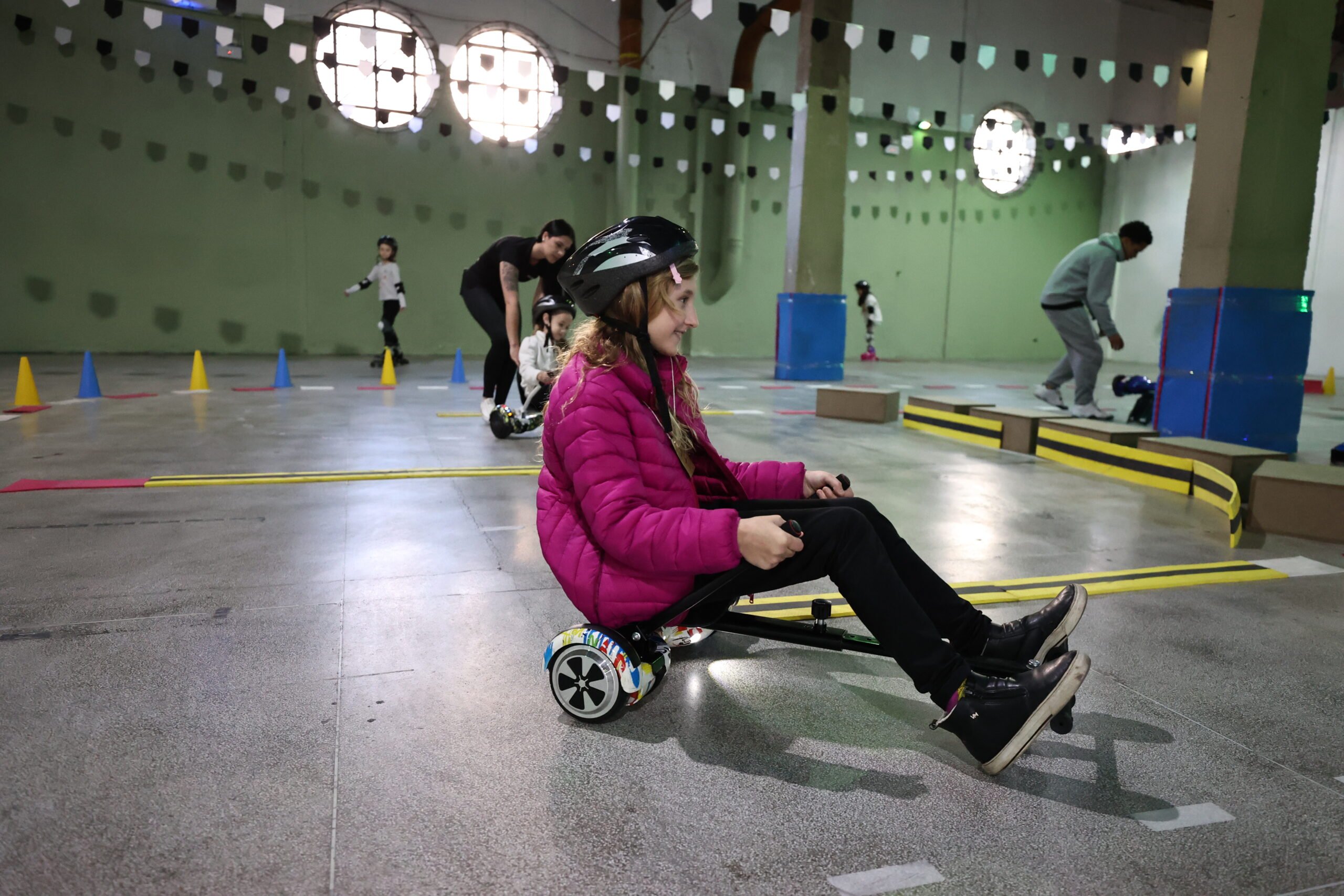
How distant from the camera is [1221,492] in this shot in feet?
15.4

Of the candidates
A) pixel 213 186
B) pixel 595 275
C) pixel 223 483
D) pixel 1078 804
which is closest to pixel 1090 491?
pixel 1078 804

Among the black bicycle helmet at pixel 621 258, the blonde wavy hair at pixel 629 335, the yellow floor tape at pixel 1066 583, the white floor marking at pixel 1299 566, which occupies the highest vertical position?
the black bicycle helmet at pixel 621 258

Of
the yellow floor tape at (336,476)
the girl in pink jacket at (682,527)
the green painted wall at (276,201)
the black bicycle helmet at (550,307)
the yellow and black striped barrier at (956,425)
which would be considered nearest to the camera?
the girl in pink jacket at (682,527)

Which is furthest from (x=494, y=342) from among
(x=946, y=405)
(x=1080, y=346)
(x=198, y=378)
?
(x=1080, y=346)

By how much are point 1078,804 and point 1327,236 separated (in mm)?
17603

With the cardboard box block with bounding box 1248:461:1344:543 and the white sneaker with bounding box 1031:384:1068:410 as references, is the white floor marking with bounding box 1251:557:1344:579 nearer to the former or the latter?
the cardboard box block with bounding box 1248:461:1344:543

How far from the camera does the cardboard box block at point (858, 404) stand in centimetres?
791

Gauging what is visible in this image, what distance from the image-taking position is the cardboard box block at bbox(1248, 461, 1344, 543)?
4.06 metres

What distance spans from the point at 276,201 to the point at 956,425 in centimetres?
1201

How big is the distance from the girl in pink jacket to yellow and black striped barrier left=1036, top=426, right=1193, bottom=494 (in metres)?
3.53

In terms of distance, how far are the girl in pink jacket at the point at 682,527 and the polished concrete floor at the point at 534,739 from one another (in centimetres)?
24

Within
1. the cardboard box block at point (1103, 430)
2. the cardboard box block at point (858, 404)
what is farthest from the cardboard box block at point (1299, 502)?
the cardboard box block at point (858, 404)

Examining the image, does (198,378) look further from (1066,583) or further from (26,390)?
(1066,583)

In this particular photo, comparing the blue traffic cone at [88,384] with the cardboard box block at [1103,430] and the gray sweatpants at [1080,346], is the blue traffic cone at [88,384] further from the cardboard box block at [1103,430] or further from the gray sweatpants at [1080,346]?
the gray sweatpants at [1080,346]
